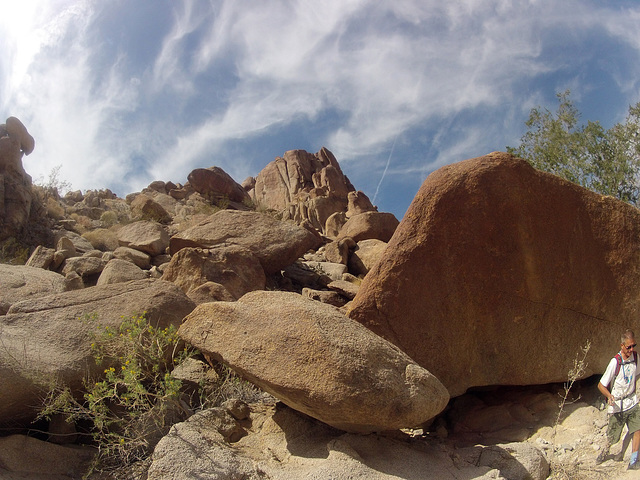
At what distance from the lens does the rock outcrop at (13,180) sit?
38.9 ft

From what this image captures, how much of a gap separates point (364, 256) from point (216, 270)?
4.83 metres

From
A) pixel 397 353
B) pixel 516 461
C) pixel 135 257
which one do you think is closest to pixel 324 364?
pixel 397 353

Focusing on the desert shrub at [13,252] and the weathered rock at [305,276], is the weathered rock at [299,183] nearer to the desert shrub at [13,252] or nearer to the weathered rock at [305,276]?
the desert shrub at [13,252]

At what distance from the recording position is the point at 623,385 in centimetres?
413

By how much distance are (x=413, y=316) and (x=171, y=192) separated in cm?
2094

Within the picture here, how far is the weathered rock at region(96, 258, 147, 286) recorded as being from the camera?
7.40m

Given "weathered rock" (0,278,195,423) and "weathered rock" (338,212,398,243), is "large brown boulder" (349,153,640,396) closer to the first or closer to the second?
"weathered rock" (0,278,195,423)

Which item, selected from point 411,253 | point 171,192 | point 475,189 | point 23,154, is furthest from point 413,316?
point 171,192

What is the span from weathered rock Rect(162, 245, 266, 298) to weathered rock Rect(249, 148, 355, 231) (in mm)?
18133

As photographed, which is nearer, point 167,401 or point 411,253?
point 167,401

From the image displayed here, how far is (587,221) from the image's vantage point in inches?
201

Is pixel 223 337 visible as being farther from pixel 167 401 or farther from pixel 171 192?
pixel 171 192

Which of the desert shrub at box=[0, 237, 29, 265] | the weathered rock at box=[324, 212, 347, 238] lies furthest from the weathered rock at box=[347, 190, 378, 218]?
the desert shrub at box=[0, 237, 29, 265]

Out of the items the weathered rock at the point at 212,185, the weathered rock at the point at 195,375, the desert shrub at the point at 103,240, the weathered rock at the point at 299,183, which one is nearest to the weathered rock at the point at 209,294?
the weathered rock at the point at 195,375
